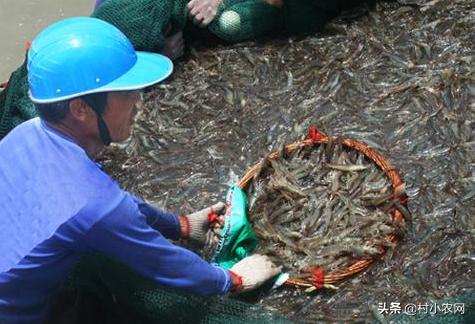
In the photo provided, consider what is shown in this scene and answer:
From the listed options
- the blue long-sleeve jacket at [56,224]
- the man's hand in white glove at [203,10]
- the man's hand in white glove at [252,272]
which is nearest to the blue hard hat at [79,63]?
the blue long-sleeve jacket at [56,224]

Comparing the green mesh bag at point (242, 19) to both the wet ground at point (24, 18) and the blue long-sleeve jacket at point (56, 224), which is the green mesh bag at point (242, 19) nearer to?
the wet ground at point (24, 18)

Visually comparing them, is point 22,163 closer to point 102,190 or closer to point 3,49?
point 102,190

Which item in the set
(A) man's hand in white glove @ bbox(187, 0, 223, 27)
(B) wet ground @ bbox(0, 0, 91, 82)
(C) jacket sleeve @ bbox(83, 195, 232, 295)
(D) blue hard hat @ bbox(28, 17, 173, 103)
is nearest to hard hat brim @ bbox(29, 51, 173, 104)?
(D) blue hard hat @ bbox(28, 17, 173, 103)

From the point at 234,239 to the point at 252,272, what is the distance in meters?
0.34

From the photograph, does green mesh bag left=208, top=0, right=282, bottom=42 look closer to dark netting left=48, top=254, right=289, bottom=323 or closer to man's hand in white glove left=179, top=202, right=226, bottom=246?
man's hand in white glove left=179, top=202, right=226, bottom=246

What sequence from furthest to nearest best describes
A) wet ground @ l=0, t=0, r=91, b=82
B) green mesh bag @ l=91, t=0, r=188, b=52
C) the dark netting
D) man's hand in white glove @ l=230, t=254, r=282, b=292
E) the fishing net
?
wet ground @ l=0, t=0, r=91, b=82
green mesh bag @ l=91, t=0, r=188, b=52
the fishing net
man's hand in white glove @ l=230, t=254, r=282, b=292
the dark netting

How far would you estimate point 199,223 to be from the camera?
11.7ft

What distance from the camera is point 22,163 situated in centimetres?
257

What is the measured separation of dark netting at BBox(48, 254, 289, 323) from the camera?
2887mm

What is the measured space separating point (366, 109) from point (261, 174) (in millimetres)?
911

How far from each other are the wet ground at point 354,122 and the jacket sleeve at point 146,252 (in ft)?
2.15

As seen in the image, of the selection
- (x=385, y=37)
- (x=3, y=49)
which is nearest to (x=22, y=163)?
(x=385, y=37)

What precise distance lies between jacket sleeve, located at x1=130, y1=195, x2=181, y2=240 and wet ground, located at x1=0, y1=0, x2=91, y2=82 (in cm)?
325

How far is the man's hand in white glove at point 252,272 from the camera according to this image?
3164 millimetres
